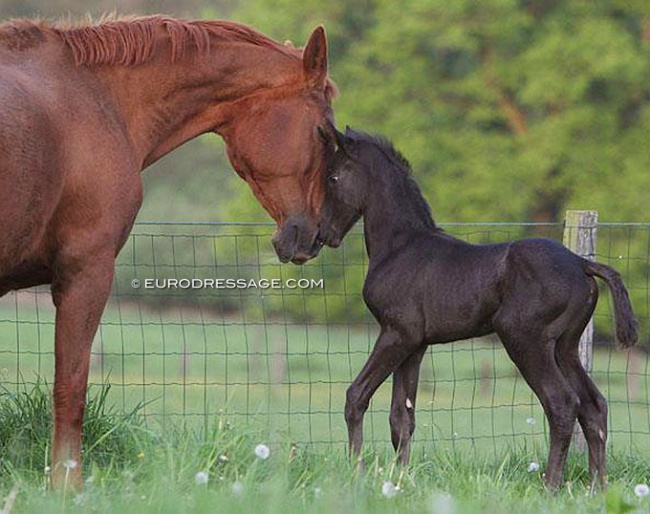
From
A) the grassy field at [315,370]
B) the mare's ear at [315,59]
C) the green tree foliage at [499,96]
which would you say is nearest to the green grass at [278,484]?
the mare's ear at [315,59]

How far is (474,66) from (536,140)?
2.66m

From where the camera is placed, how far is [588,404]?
6988 mm

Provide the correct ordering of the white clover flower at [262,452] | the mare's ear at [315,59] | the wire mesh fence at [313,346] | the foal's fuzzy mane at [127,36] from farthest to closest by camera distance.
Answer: the wire mesh fence at [313,346]
the mare's ear at [315,59]
the foal's fuzzy mane at [127,36]
the white clover flower at [262,452]

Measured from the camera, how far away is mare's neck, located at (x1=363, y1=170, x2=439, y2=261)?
23.4 ft

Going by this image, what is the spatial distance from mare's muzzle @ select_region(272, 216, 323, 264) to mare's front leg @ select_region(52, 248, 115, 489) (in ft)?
3.83

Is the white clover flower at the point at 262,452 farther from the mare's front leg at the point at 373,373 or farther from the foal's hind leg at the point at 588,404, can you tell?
the foal's hind leg at the point at 588,404

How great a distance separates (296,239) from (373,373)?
83 centimetres

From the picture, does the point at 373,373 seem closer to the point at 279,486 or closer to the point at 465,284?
the point at 465,284

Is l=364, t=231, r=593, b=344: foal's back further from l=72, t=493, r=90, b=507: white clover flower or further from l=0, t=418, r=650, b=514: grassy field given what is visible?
l=72, t=493, r=90, b=507: white clover flower

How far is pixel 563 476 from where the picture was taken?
23.0 ft

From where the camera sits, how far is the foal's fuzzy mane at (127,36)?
5742 millimetres

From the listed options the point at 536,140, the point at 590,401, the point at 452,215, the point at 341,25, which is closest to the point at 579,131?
the point at 536,140

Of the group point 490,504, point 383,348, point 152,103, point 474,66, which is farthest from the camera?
point 474,66

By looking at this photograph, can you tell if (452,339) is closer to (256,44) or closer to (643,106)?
(256,44)
